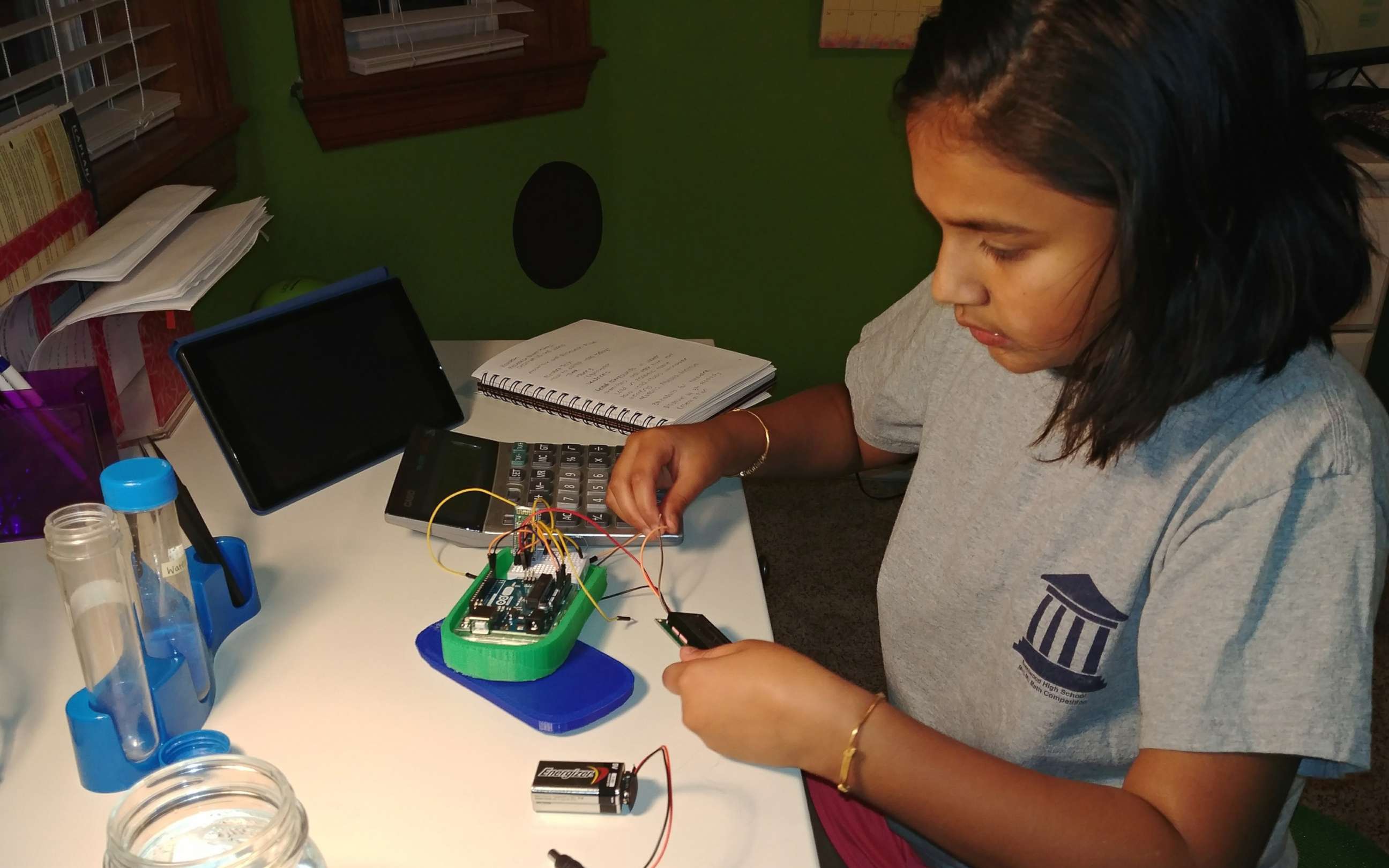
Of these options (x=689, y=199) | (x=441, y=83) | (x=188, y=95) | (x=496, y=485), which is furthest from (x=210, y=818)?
(x=689, y=199)

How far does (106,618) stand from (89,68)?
2.95ft

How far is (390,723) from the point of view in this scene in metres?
0.74

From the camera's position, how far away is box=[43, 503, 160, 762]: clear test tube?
0.67m

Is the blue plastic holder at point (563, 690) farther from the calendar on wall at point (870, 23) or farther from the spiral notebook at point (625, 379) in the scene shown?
the calendar on wall at point (870, 23)

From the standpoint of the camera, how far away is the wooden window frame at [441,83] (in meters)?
1.44

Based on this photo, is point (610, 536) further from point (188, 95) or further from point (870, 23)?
point (870, 23)

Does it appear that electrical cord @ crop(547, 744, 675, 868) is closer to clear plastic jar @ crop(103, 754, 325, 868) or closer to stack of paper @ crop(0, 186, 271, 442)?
clear plastic jar @ crop(103, 754, 325, 868)

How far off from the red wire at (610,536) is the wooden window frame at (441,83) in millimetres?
788

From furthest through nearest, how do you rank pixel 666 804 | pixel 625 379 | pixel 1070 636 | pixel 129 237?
1. pixel 625 379
2. pixel 129 237
3. pixel 1070 636
4. pixel 666 804

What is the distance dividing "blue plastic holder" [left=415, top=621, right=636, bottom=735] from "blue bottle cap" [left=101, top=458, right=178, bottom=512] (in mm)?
220

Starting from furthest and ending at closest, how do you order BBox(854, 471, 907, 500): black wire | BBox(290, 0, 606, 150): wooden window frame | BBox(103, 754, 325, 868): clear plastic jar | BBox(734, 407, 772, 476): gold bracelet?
BBox(854, 471, 907, 500): black wire < BBox(290, 0, 606, 150): wooden window frame < BBox(734, 407, 772, 476): gold bracelet < BBox(103, 754, 325, 868): clear plastic jar

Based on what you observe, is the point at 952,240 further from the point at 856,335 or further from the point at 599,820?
the point at 856,335

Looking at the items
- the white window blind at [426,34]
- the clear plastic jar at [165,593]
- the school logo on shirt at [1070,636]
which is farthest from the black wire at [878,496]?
the clear plastic jar at [165,593]

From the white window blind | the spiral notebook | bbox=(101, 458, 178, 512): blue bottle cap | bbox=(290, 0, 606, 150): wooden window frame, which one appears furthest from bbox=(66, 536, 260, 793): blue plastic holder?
the white window blind
